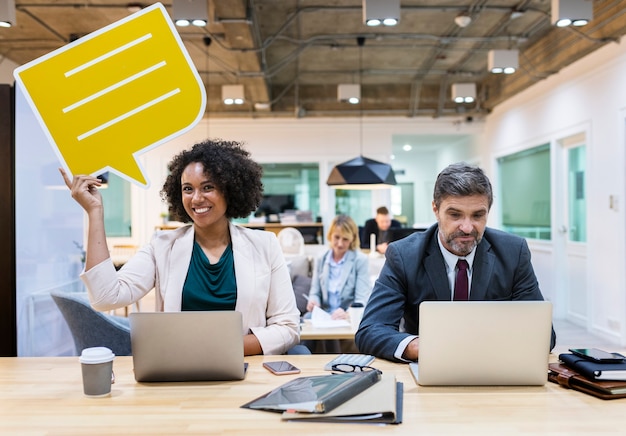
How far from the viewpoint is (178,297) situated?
232cm

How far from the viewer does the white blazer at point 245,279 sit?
231 cm

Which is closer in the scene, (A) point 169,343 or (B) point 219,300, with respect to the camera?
(A) point 169,343

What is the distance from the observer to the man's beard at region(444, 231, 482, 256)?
7.22 feet

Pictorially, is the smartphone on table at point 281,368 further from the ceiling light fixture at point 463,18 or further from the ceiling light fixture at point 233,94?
the ceiling light fixture at point 233,94

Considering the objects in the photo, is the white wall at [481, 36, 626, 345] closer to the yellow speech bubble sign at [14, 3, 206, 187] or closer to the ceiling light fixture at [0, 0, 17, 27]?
the yellow speech bubble sign at [14, 3, 206, 187]

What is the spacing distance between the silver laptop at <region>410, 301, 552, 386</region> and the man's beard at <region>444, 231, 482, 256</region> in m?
0.54

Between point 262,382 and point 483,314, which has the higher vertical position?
point 483,314

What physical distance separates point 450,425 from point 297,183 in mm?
9922

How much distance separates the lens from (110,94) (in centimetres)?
210

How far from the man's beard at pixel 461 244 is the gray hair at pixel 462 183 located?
0.47 feet

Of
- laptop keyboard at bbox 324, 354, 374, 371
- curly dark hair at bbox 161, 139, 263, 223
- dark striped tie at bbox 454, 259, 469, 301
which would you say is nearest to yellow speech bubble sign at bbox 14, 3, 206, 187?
curly dark hair at bbox 161, 139, 263, 223

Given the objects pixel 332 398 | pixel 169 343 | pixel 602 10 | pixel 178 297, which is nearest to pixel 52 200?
pixel 178 297

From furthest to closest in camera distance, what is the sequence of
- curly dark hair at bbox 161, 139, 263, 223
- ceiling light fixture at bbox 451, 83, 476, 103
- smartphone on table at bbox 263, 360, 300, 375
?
ceiling light fixture at bbox 451, 83, 476, 103, curly dark hair at bbox 161, 139, 263, 223, smartphone on table at bbox 263, 360, 300, 375

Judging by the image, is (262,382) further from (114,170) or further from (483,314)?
(114,170)
